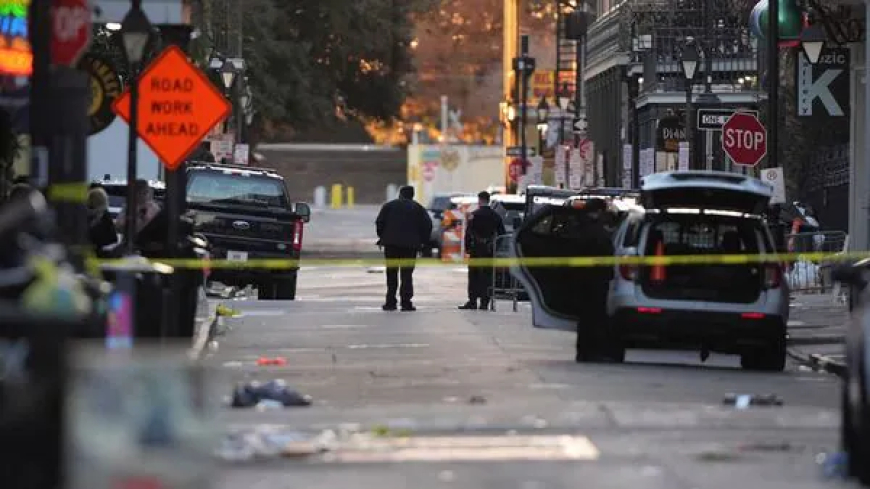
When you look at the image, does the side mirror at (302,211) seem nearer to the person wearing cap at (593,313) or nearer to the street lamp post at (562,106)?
the person wearing cap at (593,313)

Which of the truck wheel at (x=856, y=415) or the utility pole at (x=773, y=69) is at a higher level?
the utility pole at (x=773, y=69)

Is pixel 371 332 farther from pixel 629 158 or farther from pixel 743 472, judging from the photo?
pixel 629 158

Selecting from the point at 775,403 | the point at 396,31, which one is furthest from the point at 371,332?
the point at 396,31

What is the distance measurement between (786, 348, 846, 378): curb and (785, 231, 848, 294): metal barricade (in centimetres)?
1211

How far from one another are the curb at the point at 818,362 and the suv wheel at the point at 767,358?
525mm

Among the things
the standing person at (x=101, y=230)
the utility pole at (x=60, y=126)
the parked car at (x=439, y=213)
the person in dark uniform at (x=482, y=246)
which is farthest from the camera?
the parked car at (x=439, y=213)

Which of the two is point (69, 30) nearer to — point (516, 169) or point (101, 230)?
point (101, 230)

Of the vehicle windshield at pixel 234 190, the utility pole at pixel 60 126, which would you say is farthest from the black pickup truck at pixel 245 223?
the utility pole at pixel 60 126

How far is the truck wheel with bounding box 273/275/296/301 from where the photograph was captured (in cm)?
3428

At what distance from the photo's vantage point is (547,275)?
22.1m

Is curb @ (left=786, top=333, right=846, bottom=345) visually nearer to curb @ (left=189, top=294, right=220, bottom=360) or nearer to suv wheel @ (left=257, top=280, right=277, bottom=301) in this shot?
curb @ (left=189, top=294, right=220, bottom=360)

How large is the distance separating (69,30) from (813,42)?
20046 mm

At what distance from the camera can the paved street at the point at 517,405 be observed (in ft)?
41.7

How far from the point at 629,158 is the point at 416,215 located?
2382 centimetres
